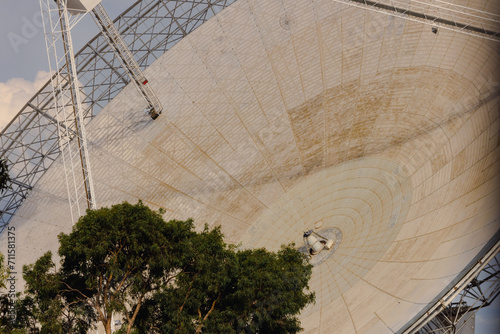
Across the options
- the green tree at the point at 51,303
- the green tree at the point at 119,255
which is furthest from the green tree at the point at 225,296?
the green tree at the point at 51,303

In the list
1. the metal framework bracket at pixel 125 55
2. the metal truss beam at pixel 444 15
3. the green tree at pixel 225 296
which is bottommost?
the green tree at pixel 225 296

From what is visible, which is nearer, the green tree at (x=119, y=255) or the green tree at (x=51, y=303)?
the green tree at (x=51, y=303)

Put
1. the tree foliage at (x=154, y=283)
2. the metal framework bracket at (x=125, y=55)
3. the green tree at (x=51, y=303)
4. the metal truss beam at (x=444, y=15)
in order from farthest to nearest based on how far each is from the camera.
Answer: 1. the metal framework bracket at (x=125, y=55)
2. the metal truss beam at (x=444, y=15)
3. the tree foliage at (x=154, y=283)
4. the green tree at (x=51, y=303)

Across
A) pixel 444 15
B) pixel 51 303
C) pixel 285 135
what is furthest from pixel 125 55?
pixel 444 15

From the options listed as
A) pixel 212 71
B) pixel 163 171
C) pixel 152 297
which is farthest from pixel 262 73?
pixel 152 297

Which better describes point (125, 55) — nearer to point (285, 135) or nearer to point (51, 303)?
point (285, 135)

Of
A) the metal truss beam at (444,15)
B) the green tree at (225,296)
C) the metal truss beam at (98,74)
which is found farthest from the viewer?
the metal truss beam at (98,74)

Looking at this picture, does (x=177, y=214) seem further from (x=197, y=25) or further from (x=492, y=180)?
(x=492, y=180)

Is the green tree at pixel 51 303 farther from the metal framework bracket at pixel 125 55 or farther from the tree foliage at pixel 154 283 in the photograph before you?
the metal framework bracket at pixel 125 55
